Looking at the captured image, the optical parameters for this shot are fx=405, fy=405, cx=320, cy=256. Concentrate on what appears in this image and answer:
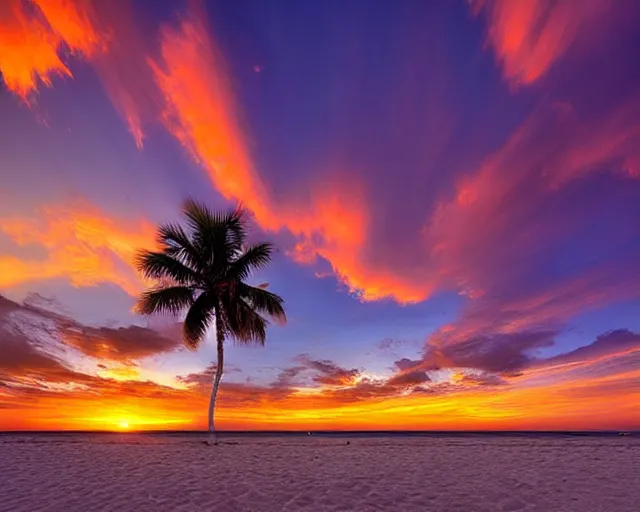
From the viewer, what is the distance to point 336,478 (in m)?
12.2

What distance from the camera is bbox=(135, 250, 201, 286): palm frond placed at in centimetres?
2692

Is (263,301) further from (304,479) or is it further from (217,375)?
(304,479)

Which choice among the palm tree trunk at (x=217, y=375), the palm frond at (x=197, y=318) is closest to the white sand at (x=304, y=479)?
the palm tree trunk at (x=217, y=375)

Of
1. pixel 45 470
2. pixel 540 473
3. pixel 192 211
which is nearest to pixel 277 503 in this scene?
pixel 45 470

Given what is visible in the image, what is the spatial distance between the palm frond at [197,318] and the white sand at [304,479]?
8467 mm

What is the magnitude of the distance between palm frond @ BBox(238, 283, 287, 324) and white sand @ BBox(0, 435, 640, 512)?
10180mm

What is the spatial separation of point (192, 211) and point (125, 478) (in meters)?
19.8

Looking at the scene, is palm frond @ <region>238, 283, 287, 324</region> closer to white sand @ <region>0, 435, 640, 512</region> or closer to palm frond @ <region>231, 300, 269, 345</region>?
palm frond @ <region>231, 300, 269, 345</region>

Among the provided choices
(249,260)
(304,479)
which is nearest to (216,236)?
(249,260)

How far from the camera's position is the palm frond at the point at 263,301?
27.6m

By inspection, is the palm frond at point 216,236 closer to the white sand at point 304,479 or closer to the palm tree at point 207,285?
the palm tree at point 207,285

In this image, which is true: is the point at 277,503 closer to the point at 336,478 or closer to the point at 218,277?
the point at 336,478

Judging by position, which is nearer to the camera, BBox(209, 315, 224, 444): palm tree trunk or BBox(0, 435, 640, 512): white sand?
BBox(0, 435, 640, 512): white sand

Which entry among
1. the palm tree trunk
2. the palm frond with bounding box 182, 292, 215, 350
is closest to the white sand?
the palm tree trunk
